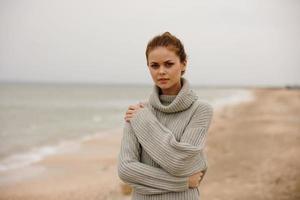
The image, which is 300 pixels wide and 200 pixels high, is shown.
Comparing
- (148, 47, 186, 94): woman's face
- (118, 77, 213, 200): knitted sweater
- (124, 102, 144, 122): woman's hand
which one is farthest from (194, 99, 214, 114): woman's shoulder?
(124, 102, 144, 122): woman's hand

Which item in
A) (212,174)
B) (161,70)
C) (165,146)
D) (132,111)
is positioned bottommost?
(212,174)

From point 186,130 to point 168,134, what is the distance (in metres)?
0.10

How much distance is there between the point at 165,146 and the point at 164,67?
37 cm

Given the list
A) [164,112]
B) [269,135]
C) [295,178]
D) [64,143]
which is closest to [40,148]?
[64,143]

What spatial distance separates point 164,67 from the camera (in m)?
1.97

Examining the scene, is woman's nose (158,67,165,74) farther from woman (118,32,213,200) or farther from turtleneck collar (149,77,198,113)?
turtleneck collar (149,77,198,113)

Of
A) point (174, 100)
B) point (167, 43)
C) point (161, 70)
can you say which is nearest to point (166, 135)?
point (174, 100)

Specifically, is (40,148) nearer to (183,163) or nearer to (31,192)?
(31,192)

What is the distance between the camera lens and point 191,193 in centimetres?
198

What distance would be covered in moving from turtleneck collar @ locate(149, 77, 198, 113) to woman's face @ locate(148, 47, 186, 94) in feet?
0.17

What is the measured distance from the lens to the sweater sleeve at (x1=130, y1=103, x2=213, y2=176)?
6.30ft

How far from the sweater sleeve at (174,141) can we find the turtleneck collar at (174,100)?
51 millimetres

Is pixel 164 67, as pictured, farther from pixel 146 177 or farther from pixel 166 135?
pixel 146 177

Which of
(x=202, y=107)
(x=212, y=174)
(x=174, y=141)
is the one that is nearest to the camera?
(x=174, y=141)
